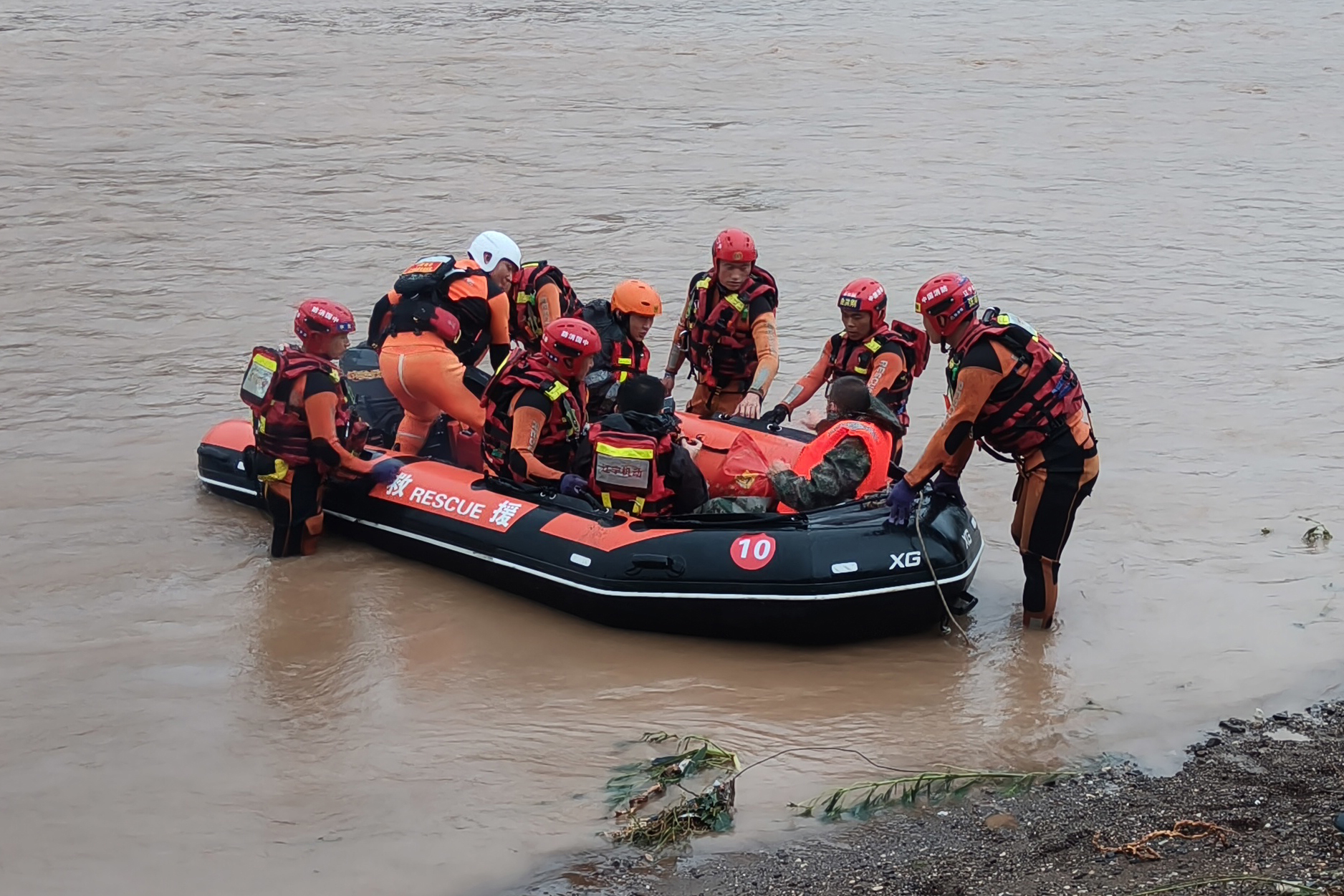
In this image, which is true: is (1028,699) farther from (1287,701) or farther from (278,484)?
(278,484)

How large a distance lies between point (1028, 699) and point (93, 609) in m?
3.85

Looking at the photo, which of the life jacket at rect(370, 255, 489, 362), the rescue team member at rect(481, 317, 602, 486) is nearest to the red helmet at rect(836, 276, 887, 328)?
the rescue team member at rect(481, 317, 602, 486)

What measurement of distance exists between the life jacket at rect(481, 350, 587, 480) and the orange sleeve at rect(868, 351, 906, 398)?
1272 mm

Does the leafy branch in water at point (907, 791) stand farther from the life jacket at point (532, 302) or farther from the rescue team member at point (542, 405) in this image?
the life jacket at point (532, 302)

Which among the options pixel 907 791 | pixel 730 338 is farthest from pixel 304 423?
pixel 907 791

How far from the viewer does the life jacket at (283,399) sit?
6.61 m

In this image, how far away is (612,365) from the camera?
7234 mm

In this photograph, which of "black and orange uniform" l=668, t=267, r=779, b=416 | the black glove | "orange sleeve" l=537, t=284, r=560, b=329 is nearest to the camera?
the black glove

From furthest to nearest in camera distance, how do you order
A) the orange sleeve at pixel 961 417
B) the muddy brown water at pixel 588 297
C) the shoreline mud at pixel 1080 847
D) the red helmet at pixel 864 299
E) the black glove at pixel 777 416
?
the black glove at pixel 777 416
the red helmet at pixel 864 299
the orange sleeve at pixel 961 417
the muddy brown water at pixel 588 297
the shoreline mud at pixel 1080 847

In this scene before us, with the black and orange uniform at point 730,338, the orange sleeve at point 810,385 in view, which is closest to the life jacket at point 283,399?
the black and orange uniform at point 730,338

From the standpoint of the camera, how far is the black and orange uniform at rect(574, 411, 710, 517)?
20.1ft

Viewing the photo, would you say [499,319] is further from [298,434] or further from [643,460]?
[643,460]

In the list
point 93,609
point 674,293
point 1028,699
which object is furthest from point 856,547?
point 674,293

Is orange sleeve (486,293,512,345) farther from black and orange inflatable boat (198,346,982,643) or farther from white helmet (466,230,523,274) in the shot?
black and orange inflatable boat (198,346,982,643)
